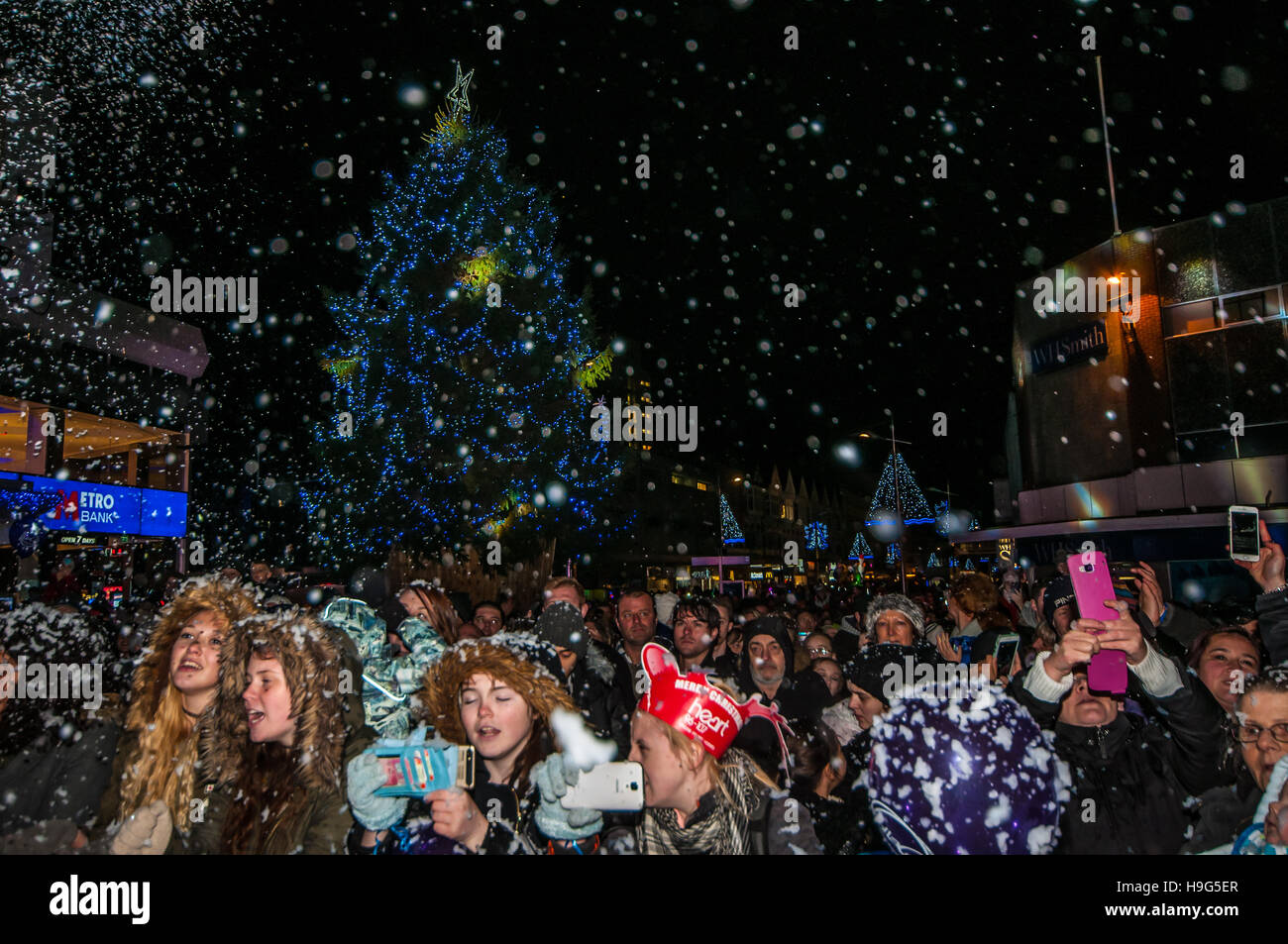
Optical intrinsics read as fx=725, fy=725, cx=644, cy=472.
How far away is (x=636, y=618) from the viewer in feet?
23.1

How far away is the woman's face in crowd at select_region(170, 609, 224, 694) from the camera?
3.58 metres

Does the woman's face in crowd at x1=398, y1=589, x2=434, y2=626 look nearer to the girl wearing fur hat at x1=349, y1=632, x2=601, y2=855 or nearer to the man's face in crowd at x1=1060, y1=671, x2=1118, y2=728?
the girl wearing fur hat at x1=349, y1=632, x2=601, y2=855

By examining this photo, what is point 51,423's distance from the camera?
1573 centimetres

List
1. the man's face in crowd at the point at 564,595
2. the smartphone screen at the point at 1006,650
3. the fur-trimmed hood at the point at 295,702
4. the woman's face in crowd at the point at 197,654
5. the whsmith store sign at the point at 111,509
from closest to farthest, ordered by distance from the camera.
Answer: the fur-trimmed hood at the point at 295,702
the woman's face in crowd at the point at 197,654
the smartphone screen at the point at 1006,650
the man's face in crowd at the point at 564,595
the whsmith store sign at the point at 111,509

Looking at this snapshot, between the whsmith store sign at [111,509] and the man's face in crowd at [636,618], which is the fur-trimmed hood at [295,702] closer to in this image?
the man's face in crowd at [636,618]

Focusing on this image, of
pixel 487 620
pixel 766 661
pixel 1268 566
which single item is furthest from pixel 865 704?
pixel 487 620

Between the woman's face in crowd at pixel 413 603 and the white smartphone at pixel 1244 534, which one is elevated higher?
the white smartphone at pixel 1244 534

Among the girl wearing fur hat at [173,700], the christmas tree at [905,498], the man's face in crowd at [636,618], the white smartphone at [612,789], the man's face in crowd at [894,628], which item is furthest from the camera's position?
the christmas tree at [905,498]

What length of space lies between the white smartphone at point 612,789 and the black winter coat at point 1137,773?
5.45 feet

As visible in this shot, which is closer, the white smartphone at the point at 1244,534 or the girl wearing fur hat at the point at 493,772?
the girl wearing fur hat at the point at 493,772

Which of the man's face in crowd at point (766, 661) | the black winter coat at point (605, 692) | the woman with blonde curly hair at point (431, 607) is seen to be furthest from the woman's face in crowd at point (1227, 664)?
the woman with blonde curly hair at point (431, 607)

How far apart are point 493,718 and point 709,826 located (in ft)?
3.33

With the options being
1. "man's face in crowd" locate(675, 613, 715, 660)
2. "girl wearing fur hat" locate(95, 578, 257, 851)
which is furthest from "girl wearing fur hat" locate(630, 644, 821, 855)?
"man's face in crowd" locate(675, 613, 715, 660)

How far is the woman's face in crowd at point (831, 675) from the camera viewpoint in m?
5.22
